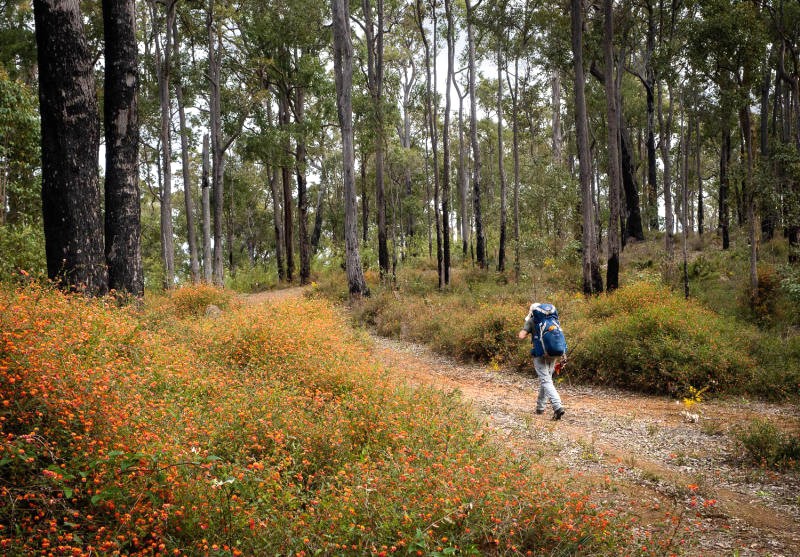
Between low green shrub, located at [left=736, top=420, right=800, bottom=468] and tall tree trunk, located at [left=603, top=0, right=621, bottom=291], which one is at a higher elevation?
tall tree trunk, located at [left=603, top=0, right=621, bottom=291]

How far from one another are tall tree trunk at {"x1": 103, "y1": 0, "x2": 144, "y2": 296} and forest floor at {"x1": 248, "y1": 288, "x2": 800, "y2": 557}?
18.1 ft

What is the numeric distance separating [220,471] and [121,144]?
7.11 meters

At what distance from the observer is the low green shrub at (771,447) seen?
5738 millimetres

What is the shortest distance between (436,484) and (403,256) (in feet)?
101

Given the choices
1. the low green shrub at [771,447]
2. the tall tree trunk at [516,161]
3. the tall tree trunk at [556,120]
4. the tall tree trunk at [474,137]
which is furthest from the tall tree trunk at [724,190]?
the low green shrub at [771,447]

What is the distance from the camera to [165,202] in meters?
24.4

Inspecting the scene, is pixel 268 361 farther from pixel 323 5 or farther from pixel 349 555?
pixel 323 5

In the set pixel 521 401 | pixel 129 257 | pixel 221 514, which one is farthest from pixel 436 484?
pixel 129 257

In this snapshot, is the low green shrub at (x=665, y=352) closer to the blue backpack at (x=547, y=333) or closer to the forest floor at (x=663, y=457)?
the forest floor at (x=663, y=457)

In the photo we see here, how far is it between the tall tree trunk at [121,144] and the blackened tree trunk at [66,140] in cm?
135

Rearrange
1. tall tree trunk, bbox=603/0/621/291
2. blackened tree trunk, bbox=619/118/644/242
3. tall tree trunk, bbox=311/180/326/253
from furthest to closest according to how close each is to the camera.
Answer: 1. tall tree trunk, bbox=311/180/326/253
2. blackened tree trunk, bbox=619/118/644/242
3. tall tree trunk, bbox=603/0/621/291

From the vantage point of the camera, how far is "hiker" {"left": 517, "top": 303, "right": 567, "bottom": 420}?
7.50 meters

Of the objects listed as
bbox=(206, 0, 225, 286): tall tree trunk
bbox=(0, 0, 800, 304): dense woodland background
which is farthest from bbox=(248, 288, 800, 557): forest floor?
bbox=(206, 0, 225, 286): tall tree trunk

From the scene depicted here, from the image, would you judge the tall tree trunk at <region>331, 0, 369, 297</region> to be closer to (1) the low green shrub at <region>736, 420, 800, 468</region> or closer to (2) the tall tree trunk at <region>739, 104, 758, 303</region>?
(2) the tall tree trunk at <region>739, 104, 758, 303</region>
